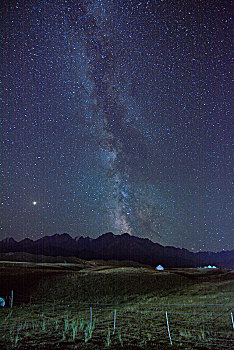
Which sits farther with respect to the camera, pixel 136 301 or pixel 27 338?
pixel 136 301

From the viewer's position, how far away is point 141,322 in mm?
16734

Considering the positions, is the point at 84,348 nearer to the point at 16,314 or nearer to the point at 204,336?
the point at 204,336

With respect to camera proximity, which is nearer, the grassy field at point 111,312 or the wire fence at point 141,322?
the grassy field at point 111,312

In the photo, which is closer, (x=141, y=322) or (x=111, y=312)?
(x=141, y=322)

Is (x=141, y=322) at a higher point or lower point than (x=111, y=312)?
higher

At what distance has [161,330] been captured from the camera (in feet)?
47.8

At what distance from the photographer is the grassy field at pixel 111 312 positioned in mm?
12211

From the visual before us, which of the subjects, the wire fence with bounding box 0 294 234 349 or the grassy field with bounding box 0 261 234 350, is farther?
Result: the wire fence with bounding box 0 294 234 349

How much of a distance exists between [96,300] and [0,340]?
15185 mm

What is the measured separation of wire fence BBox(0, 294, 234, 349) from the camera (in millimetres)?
12805

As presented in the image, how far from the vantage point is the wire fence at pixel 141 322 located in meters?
12.8

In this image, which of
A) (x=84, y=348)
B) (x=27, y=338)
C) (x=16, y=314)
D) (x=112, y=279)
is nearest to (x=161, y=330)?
(x=84, y=348)

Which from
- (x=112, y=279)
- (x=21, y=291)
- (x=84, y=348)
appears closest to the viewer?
(x=84, y=348)

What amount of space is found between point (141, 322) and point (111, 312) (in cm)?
441
